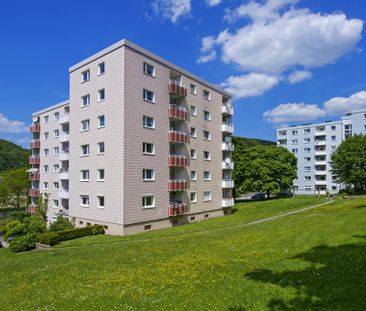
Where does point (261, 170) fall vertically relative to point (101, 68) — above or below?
below

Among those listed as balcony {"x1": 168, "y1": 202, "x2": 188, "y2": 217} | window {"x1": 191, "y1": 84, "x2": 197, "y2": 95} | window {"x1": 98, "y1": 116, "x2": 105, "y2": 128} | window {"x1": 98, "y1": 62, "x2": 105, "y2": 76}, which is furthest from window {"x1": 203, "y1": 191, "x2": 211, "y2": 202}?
window {"x1": 98, "y1": 62, "x2": 105, "y2": 76}

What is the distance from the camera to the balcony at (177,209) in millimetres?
33125

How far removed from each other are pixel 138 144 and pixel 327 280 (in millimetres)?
23749

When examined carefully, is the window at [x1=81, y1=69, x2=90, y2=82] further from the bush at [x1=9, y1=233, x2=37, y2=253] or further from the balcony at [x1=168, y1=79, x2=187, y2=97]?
the bush at [x1=9, y1=233, x2=37, y2=253]

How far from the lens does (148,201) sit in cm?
3122

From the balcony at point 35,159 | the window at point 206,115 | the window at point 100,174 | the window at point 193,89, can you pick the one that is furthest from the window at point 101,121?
the balcony at point 35,159

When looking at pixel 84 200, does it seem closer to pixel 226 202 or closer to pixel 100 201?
pixel 100 201

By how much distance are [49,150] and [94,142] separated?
23.0m

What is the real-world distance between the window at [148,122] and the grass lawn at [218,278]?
691 inches

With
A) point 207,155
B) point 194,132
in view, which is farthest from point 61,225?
point 207,155

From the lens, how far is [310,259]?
11.0 m

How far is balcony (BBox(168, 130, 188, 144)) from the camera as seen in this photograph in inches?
1328

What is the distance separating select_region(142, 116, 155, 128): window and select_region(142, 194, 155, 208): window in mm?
7500

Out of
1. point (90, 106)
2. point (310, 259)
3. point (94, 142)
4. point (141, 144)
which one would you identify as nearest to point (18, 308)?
point (310, 259)
